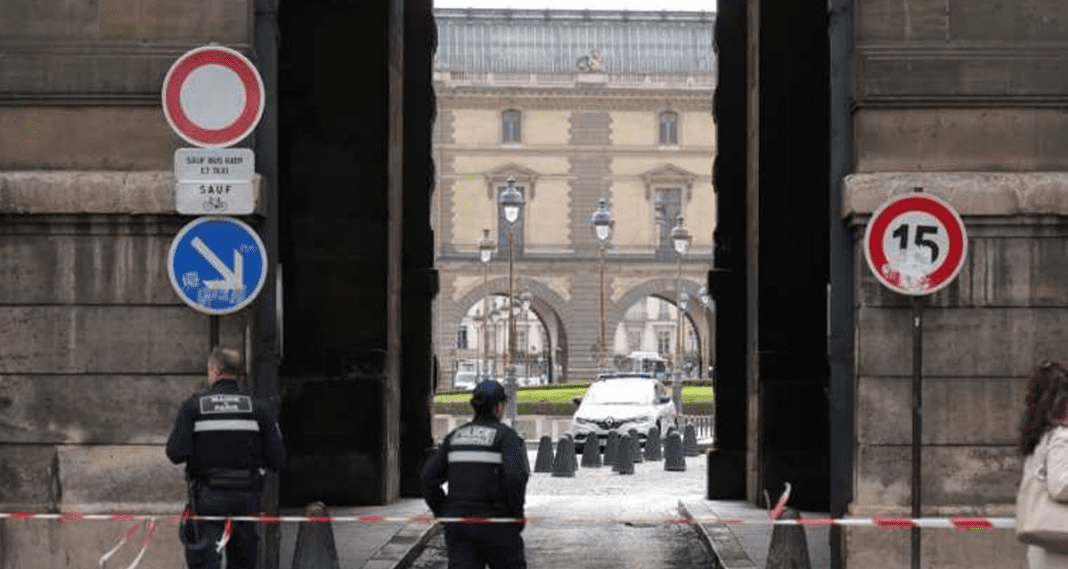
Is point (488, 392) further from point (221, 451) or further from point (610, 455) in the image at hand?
point (610, 455)

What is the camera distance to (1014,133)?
1367 cm

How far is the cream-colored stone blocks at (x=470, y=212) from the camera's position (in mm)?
95688

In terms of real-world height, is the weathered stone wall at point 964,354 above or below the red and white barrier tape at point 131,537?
above

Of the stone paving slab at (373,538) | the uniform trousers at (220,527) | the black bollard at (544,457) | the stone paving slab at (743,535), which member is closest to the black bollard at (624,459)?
the black bollard at (544,457)

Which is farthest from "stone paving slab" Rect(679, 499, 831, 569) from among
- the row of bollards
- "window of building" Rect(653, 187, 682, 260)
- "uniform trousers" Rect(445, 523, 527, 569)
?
"window of building" Rect(653, 187, 682, 260)

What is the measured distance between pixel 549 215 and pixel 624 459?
62.3 metres

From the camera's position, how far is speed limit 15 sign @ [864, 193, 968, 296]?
12281 millimetres

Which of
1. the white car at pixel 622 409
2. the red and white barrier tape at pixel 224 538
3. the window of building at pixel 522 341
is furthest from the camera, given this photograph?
the window of building at pixel 522 341

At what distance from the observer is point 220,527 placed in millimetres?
11508

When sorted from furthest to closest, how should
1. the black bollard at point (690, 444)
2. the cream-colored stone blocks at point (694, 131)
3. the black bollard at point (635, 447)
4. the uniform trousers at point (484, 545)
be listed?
the cream-colored stone blocks at point (694, 131) → the black bollard at point (690, 444) → the black bollard at point (635, 447) → the uniform trousers at point (484, 545)

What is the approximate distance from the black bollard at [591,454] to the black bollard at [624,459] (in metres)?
2.65

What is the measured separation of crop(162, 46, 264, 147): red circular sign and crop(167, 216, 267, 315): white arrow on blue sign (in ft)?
1.66

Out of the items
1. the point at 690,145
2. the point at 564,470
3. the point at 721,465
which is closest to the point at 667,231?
the point at 690,145

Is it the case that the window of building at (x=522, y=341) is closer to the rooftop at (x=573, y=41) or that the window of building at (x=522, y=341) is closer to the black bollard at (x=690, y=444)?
the rooftop at (x=573, y=41)
